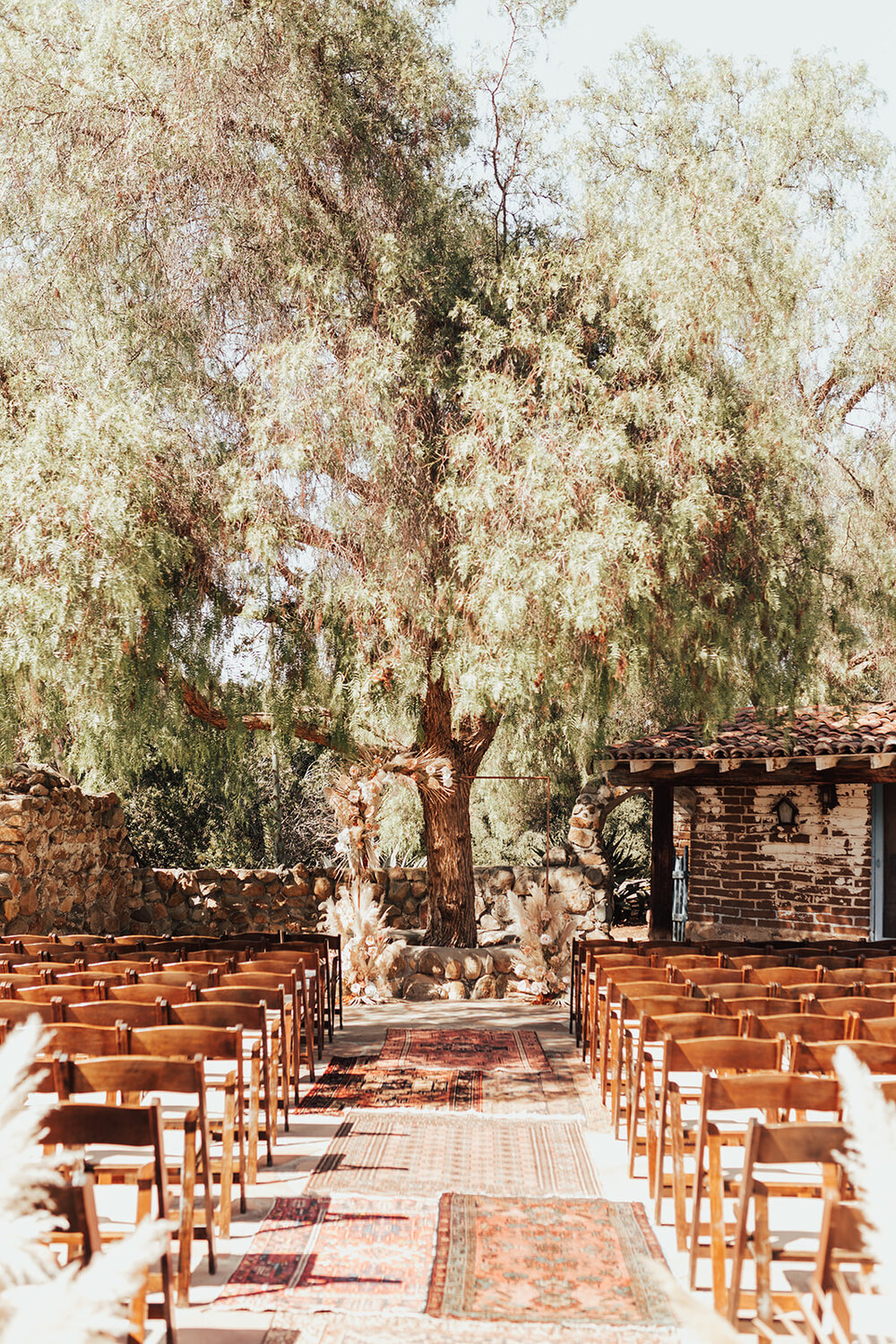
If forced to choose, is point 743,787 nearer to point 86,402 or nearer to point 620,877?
point 620,877

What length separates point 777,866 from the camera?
1351cm

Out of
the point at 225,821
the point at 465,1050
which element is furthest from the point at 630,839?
the point at 465,1050

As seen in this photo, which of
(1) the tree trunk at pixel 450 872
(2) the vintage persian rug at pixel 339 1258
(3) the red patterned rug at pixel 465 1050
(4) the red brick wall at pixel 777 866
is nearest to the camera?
(2) the vintage persian rug at pixel 339 1258

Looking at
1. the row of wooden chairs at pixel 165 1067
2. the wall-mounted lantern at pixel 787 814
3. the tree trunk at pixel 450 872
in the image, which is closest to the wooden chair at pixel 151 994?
the row of wooden chairs at pixel 165 1067

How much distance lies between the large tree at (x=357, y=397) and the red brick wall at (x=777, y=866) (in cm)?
458

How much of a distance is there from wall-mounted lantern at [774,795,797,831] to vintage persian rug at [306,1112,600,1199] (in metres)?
8.09

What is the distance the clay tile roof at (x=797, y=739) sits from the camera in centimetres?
1170

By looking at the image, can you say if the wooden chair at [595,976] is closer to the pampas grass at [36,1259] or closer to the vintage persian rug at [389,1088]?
the vintage persian rug at [389,1088]

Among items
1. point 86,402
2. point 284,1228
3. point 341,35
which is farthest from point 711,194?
point 284,1228

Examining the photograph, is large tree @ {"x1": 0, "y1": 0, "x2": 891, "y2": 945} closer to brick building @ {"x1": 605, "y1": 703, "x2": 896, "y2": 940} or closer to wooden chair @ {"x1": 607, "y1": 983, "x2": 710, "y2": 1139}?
wooden chair @ {"x1": 607, "y1": 983, "x2": 710, "y2": 1139}

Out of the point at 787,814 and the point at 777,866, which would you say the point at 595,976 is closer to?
the point at 787,814

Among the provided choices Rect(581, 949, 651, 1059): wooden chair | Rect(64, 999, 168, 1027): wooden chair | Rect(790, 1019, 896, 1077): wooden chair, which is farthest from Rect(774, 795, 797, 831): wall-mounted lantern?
Rect(64, 999, 168, 1027): wooden chair

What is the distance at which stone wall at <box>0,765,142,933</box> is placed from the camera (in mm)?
10047

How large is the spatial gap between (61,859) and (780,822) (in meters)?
8.29
